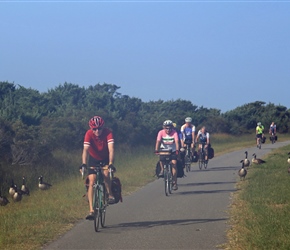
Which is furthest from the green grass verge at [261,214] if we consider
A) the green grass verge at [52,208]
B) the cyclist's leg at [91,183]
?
the green grass verge at [52,208]

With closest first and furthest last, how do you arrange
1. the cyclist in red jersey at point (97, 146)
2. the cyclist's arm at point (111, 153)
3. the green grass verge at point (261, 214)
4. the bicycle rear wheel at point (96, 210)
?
the green grass verge at point (261, 214), the bicycle rear wheel at point (96, 210), the cyclist's arm at point (111, 153), the cyclist in red jersey at point (97, 146)

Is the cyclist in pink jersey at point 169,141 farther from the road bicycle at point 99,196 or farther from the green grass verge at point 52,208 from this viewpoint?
the road bicycle at point 99,196

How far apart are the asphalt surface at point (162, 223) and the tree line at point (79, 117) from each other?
38.8 feet

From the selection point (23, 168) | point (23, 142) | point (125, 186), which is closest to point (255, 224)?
point (125, 186)

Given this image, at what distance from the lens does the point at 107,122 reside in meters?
43.8

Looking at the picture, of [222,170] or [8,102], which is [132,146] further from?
[222,170]

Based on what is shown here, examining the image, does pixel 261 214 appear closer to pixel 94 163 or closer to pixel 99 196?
pixel 99 196

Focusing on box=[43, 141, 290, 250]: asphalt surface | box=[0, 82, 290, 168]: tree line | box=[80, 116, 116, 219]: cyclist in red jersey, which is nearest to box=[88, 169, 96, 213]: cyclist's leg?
box=[80, 116, 116, 219]: cyclist in red jersey

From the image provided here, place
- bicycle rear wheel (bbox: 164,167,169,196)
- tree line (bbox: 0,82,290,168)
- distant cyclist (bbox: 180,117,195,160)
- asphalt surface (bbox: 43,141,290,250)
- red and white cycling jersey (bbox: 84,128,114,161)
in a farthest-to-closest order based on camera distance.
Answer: tree line (bbox: 0,82,290,168) → distant cyclist (bbox: 180,117,195,160) → bicycle rear wheel (bbox: 164,167,169,196) → red and white cycling jersey (bbox: 84,128,114,161) → asphalt surface (bbox: 43,141,290,250)

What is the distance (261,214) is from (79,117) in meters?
29.4

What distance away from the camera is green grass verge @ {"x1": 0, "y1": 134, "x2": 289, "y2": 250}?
11.2 metres

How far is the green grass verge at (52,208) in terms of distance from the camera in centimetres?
1123

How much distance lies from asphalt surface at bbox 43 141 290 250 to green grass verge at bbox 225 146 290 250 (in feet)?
0.91

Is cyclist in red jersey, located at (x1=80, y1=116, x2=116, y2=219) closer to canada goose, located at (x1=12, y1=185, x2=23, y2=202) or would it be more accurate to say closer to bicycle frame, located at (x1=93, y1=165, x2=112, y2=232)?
bicycle frame, located at (x1=93, y1=165, x2=112, y2=232)
